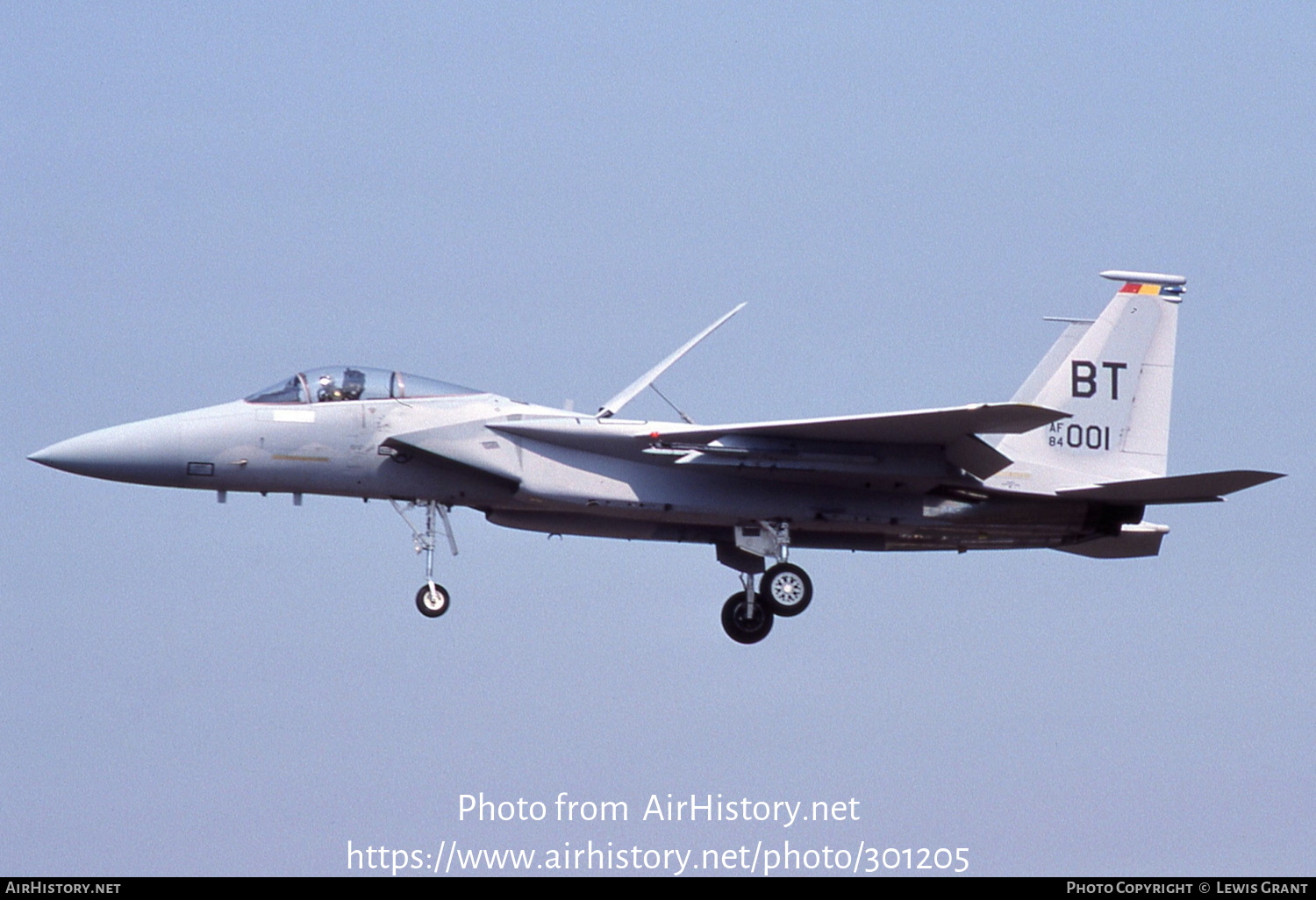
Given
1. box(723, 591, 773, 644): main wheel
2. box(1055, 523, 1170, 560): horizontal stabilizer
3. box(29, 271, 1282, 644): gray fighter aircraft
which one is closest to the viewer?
box(29, 271, 1282, 644): gray fighter aircraft

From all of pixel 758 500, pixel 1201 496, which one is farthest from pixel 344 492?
pixel 1201 496

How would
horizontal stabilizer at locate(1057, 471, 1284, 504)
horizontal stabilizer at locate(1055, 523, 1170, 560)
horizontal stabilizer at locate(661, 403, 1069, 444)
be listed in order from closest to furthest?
1. horizontal stabilizer at locate(661, 403, 1069, 444)
2. horizontal stabilizer at locate(1057, 471, 1284, 504)
3. horizontal stabilizer at locate(1055, 523, 1170, 560)

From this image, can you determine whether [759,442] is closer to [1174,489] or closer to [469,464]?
[469,464]

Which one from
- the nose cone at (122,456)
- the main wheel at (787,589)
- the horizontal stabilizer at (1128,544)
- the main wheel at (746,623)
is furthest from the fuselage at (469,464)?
the horizontal stabilizer at (1128,544)

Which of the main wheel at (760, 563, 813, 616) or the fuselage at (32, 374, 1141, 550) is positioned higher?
the fuselage at (32, 374, 1141, 550)

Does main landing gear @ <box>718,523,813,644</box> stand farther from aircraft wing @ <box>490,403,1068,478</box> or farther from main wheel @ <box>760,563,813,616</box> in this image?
aircraft wing @ <box>490,403,1068,478</box>

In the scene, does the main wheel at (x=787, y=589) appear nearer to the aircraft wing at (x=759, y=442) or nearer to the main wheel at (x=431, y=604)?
the aircraft wing at (x=759, y=442)

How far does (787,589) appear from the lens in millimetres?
20625

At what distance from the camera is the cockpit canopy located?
66.7 ft

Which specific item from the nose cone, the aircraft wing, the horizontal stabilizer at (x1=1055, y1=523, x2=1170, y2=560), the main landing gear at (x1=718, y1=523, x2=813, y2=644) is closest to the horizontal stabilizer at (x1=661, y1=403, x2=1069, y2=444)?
the aircraft wing

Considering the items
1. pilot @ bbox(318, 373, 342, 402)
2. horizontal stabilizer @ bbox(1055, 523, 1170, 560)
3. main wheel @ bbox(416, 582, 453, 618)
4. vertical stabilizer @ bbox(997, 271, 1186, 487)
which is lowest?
main wheel @ bbox(416, 582, 453, 618)

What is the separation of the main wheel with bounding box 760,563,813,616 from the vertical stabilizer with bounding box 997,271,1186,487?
296 cm

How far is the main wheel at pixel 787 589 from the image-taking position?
20.6 meters

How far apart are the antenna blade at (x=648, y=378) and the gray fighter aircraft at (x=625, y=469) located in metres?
0.03
